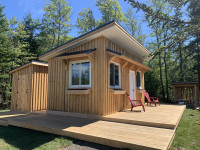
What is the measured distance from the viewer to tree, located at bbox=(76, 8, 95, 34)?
22.1 meters

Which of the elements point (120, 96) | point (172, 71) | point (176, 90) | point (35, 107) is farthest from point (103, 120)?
point (172, 71)

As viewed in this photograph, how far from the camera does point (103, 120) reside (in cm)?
518

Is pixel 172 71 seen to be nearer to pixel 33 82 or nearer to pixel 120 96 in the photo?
pixel 120 96

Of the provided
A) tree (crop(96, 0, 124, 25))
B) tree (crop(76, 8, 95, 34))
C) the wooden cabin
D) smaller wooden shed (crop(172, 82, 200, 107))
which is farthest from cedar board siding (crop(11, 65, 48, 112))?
tree (crop(96, 0, 124, 25))

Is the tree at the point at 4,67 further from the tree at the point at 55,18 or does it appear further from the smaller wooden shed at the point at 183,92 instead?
the smaller wooden shed at the point at 183,92

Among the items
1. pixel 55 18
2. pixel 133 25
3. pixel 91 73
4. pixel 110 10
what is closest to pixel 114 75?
pixel 91 73

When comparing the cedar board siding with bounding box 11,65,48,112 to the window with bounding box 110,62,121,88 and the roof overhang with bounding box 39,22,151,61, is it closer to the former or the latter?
the roof overhang with bounding box 39,22,151,61

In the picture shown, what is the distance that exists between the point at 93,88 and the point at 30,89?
150 inches

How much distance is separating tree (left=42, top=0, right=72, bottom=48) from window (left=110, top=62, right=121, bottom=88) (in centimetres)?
1426

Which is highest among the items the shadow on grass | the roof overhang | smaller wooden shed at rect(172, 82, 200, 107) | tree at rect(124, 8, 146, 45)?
tree at rect(124, 8, 146, 45)

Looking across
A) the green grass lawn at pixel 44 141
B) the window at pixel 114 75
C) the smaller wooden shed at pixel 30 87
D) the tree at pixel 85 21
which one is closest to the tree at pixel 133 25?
the tree at pixel 85 21

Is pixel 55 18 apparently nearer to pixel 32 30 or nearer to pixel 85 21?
pixel 32 30

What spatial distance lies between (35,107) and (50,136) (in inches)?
164

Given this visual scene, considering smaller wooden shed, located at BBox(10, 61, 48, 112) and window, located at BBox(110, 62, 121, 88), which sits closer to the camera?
window, located at BBox(110, 62, 121, 88)
